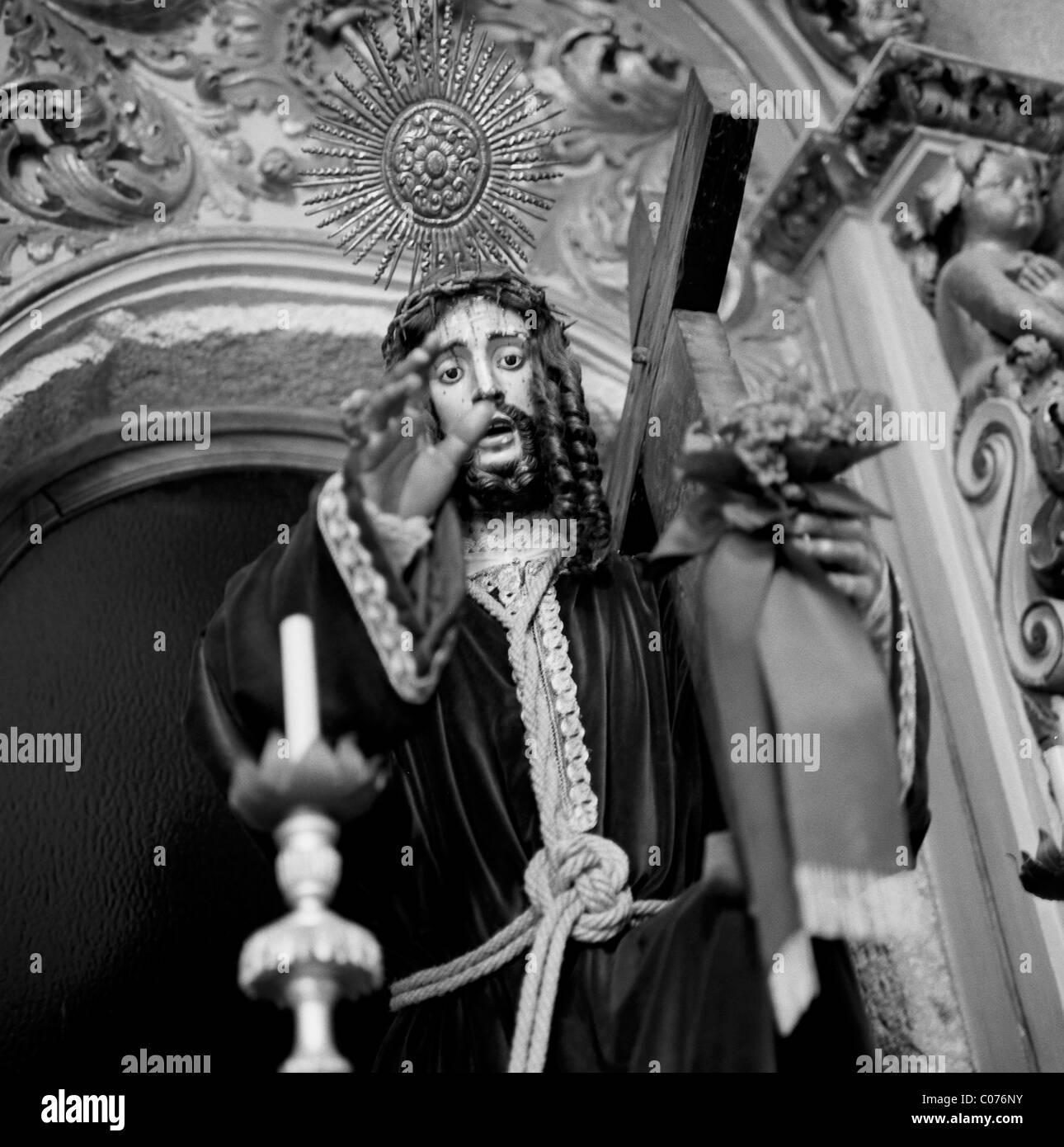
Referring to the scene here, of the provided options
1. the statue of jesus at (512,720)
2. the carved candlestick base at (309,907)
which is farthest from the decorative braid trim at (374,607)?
the carved candlestick base at (309,907)

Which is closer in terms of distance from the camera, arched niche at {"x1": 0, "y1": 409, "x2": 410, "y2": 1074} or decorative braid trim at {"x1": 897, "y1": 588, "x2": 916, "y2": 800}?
decorative braid trim at {"x1": 897, "y1": 588, "x2": 916, "y2": 800}

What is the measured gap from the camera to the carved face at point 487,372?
2104 millimetres

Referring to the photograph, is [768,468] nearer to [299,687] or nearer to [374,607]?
[374,607]

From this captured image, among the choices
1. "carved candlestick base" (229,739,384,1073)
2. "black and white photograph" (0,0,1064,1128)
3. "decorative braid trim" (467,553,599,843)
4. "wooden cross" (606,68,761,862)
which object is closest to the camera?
"carved candlestick base" (229,739,384,1073)

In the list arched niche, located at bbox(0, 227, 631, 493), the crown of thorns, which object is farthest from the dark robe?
arched niche, located at bbox(0, 227, 631, 493)

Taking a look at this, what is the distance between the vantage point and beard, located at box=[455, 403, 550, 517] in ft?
6.88

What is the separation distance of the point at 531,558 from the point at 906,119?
107 centimetres

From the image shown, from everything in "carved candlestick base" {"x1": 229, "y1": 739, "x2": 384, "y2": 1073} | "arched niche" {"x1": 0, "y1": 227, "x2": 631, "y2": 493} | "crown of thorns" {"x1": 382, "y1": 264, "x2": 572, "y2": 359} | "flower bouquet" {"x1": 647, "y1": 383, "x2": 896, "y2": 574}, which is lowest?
"carved candlestick base" {"x1": 229, "y1": 739, "x2": 384, "y2": 1073}

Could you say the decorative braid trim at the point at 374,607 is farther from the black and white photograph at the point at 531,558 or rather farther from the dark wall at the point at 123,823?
the dark wall at the point at 123,823

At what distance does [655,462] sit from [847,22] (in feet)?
3.93

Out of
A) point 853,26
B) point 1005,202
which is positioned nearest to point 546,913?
point 1005,202

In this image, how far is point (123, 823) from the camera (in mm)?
2400

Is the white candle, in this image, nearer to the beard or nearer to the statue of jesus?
the statue of jesus

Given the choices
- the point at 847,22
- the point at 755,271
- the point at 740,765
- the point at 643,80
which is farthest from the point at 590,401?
the point at 740,765
